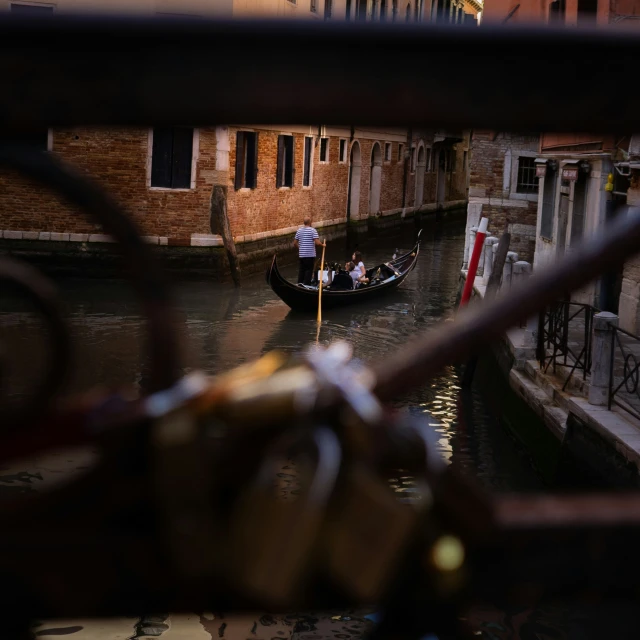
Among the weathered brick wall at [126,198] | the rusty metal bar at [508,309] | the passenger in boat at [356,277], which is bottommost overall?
the passenger in boat at [356,277]

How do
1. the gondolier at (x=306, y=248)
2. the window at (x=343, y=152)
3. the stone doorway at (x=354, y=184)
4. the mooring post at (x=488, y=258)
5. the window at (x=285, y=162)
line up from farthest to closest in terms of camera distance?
the stone doorway at (x=354, y=184) < the window at (x=343, y=152) < the window at (x=285, y=162) < the gondolier at (x=306, y=248) < the mooring post at (x=488, y=258)

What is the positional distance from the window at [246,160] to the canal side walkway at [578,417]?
233 inches

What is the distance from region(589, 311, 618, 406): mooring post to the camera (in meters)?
4.12

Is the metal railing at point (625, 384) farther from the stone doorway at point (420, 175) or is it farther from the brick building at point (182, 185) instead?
the stone doorway at point (420, 175)

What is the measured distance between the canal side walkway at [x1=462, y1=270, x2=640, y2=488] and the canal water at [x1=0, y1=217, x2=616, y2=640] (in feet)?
1.04

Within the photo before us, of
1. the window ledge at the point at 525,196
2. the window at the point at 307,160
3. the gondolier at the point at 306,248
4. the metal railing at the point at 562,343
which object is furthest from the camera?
the window at the point at 307,160

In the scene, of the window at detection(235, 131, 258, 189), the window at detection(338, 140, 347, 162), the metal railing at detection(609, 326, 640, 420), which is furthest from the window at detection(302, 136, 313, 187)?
the metal railing at detection(609, 326, 640, 420)

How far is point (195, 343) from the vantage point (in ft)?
26.4

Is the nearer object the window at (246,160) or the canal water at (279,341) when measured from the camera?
the canal water at (279,341)

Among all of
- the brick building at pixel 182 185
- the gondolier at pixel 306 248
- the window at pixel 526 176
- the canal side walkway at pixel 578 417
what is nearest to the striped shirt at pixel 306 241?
the gondolier at pixel 306 248

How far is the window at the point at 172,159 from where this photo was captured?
10641 mm

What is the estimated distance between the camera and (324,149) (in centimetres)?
1546

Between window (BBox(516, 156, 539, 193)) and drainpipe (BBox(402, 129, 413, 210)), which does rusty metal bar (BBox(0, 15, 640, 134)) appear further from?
drainpipe (BBox(402, 129, 413, 210))

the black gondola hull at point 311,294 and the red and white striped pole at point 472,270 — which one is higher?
the red and white striped pole at point 472,270
